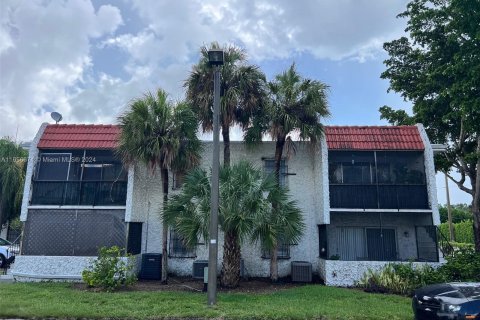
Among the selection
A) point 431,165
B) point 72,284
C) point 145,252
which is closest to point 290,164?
point 431,165

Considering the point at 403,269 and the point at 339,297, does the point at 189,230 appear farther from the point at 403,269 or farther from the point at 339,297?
the point at 403,269

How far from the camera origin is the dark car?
7195mm

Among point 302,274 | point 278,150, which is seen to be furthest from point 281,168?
point 302,274

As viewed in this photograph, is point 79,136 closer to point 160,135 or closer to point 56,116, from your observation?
point 56,116

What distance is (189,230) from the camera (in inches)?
454

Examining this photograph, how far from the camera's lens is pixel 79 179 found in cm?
1503

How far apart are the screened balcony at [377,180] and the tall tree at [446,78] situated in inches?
115

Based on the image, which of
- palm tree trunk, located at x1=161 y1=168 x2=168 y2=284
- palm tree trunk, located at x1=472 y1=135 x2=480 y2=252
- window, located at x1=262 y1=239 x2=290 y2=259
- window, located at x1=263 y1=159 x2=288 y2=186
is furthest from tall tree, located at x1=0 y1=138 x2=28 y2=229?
palm tree trunk, located at x1=472 y1=135 x2=480 y2=252

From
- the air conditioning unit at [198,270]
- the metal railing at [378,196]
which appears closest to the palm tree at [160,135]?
the air conditioning unit at [198,270]

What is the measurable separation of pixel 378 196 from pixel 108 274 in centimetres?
1068

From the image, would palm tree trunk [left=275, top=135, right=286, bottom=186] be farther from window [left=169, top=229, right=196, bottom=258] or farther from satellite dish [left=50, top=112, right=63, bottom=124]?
satellite dish [left=50, top=112, right=63, bottom=124]

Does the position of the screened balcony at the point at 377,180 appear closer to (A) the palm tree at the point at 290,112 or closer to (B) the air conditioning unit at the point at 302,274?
(A) the palm tree at the point at 290,112

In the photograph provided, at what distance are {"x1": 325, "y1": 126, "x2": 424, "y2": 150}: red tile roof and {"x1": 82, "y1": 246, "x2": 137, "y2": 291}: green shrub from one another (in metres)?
9.37

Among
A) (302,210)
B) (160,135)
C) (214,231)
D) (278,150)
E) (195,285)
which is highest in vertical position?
(160,135)
